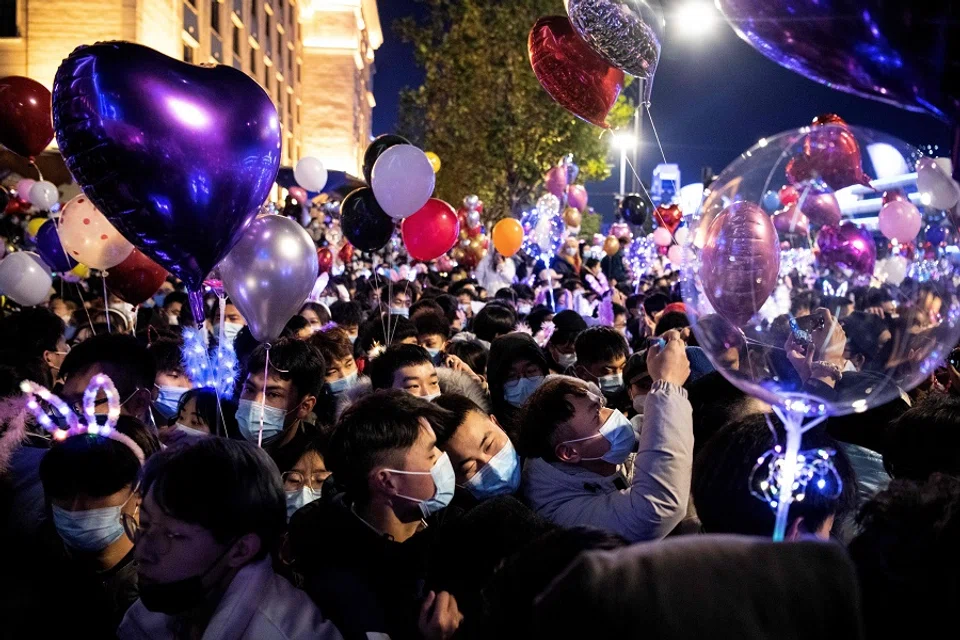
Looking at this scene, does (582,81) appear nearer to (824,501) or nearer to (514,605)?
(824,501)

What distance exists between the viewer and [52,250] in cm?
746

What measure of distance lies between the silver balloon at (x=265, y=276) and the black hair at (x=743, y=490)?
248 centimetres

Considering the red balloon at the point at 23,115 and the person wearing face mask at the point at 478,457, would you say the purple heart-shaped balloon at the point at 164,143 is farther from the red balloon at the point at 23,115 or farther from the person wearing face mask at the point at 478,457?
the red balloon at the point at 23,115

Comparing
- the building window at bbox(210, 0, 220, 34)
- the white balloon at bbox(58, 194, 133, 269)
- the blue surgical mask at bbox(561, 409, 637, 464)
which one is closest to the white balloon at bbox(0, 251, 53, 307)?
the white balloon at bbox(58, 194, 133, 269)

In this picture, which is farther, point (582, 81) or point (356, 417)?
point (582, 81)

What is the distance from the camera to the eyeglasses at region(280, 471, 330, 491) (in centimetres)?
319

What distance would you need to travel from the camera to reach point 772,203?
1997 millimetres

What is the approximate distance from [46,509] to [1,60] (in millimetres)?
22101

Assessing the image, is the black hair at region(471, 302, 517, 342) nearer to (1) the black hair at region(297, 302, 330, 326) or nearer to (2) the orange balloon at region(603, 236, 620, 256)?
(1) the black hair at region(297, 302, 330, 326)

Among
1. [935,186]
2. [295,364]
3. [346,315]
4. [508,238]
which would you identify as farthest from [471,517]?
[508,238]

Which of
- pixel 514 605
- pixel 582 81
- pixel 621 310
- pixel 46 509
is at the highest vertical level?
pixel 582 81

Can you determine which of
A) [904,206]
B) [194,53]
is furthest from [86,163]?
[194,53]

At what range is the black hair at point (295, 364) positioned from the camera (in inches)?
139

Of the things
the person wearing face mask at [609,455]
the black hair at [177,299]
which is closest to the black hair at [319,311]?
the black hair at [177,299]
